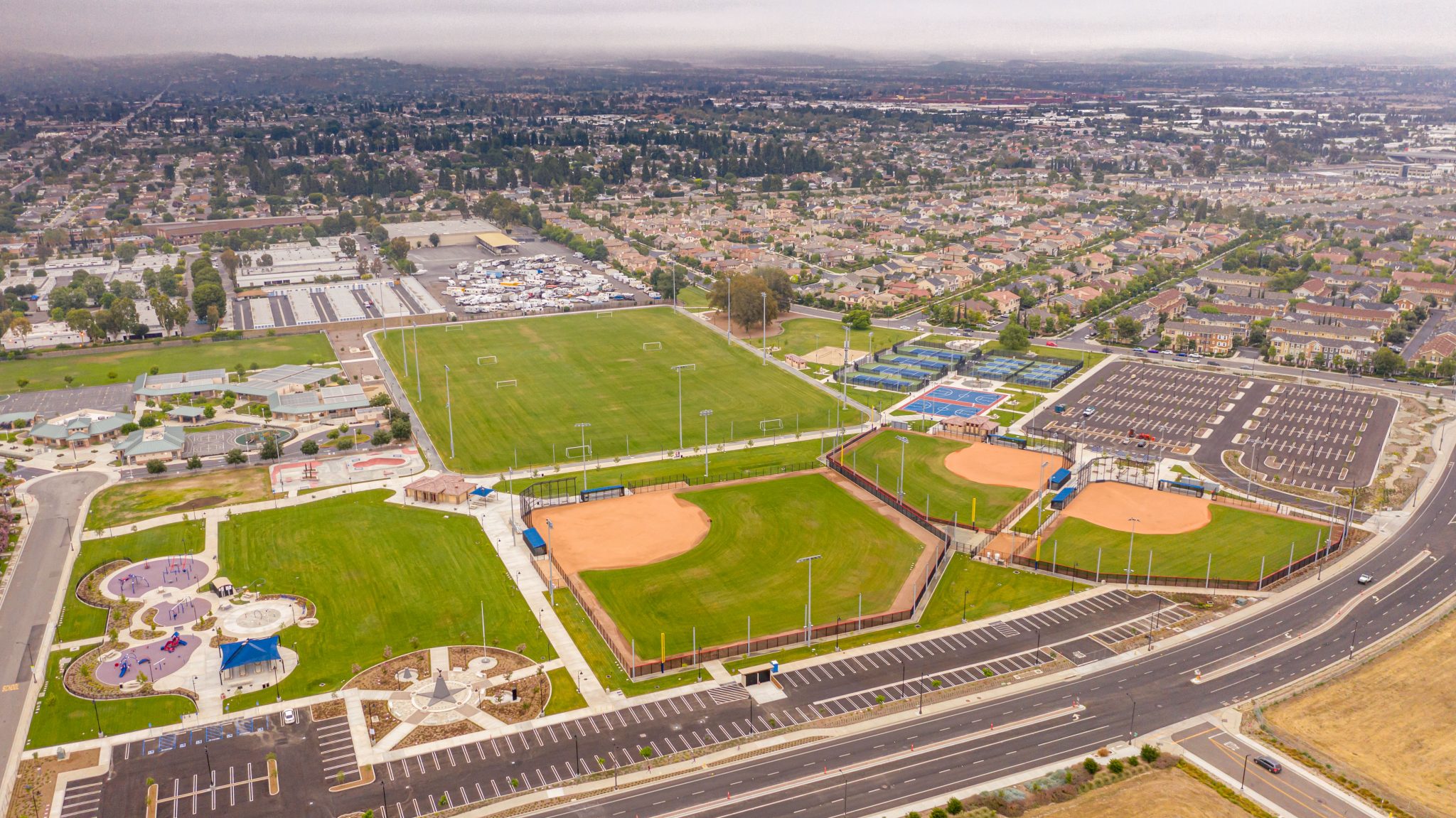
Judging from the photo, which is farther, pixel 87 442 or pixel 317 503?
pixel 87 442

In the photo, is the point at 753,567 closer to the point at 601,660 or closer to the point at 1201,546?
the point at 601,660

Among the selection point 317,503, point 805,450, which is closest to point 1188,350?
point 805,450

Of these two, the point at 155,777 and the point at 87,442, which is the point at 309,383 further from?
the point at 155,777

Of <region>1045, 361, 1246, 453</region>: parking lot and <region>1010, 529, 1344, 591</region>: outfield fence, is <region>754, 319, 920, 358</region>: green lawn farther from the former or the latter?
<region>1010, 529, 1344, 591</region>: outfield fence

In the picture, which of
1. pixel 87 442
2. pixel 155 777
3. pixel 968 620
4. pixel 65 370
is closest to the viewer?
pixel 155 777

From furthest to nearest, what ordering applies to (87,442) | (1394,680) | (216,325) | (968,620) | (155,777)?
(216,325), (87,442), (968,620), (1394,680), (155,777)

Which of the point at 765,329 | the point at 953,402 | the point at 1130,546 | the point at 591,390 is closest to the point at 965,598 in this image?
the point at 1130,546

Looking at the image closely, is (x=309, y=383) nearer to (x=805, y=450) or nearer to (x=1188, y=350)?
(x=805, y=450)

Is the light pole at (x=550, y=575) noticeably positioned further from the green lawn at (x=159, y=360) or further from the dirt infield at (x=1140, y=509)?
the green lawn at (x=159, y=360)
